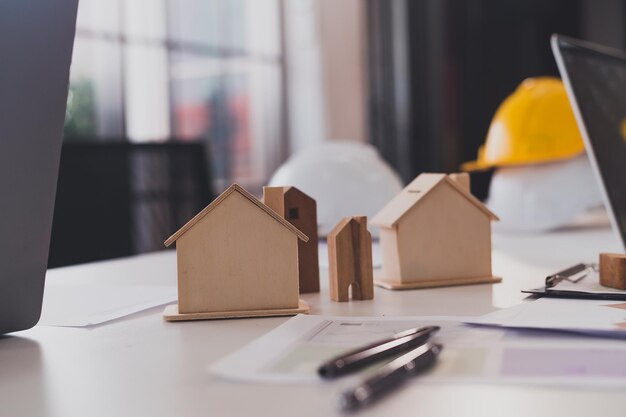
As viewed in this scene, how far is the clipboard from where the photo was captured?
0.65 meters

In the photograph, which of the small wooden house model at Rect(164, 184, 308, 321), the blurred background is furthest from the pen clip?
the blurred background

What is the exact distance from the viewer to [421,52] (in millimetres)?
3424

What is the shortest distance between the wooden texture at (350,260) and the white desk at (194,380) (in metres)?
0.01

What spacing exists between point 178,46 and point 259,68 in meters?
0.50

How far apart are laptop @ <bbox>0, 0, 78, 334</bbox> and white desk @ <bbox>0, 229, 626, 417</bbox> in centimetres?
5

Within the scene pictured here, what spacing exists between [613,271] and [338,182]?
0.63m

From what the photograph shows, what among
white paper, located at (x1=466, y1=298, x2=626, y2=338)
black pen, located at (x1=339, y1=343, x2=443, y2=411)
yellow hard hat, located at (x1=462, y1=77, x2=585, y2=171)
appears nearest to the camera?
black pen, located at (x1=339, y1=343, x2=443, y2=411)

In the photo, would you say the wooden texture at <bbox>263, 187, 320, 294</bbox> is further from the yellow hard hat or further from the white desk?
the yellow hard hat

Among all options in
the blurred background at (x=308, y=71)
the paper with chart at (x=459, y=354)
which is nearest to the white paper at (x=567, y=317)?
the paper with chart at (x=459, y=354)

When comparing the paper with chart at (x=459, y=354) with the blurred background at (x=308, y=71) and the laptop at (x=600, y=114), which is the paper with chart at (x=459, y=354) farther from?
the blurred background at (x=308, y=71)

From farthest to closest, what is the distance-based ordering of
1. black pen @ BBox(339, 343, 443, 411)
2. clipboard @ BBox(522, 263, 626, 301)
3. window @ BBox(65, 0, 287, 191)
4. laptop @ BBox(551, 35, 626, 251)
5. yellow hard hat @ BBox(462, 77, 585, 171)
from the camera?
window @ BBox(65, 0, 287, 191)
yellow hard hat @ BBox(462, 77, 585, 171)
laptop @ BBox(551, 35, 626, 251)
clipboard @ BBox(522, 263, 626, 301)
black pen @ BBox(339, 343, 443, 411)

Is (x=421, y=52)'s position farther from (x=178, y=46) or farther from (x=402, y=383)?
(x=402, y=383)

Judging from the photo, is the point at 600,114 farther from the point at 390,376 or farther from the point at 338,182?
the point at 390,376

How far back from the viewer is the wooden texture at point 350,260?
0.69 meters
